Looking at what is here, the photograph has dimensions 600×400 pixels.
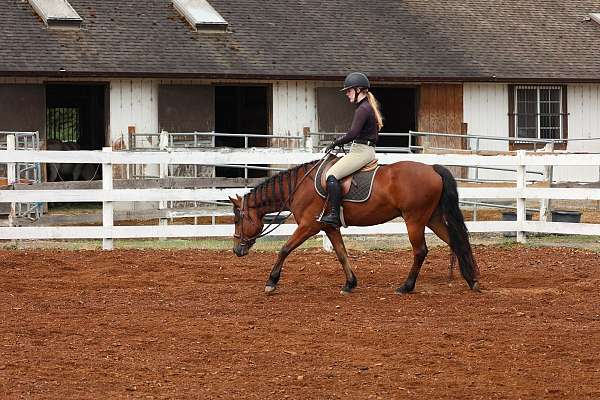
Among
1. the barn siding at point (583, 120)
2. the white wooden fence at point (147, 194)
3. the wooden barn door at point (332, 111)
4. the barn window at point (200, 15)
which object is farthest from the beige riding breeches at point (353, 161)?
the barn siding at point (583, 120)

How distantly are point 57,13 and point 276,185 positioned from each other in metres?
14.5

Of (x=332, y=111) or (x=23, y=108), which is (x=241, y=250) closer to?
(x=23, y=108)

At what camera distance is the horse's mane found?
1208cm

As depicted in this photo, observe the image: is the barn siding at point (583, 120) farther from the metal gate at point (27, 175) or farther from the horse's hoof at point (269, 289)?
the horse's hoof at point (269, 289)

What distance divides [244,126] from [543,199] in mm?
13138

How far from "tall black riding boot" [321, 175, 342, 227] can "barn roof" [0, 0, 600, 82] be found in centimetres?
1329

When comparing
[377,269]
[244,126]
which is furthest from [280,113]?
[377,269]

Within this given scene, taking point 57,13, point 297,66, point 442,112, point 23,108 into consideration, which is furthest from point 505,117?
point 23,108

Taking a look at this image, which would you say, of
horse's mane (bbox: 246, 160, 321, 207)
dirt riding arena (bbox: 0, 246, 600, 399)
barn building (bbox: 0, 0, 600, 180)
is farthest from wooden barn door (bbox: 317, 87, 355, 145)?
horse's mane (bbox: 246, 160, 321, 207)

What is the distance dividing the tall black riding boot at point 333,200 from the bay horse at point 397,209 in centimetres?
17

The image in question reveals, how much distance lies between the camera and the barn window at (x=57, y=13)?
82.4ft

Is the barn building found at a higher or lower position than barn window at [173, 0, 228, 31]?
lower

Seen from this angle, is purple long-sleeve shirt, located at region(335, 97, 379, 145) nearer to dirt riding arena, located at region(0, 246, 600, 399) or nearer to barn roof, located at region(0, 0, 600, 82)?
dirt riding arena, located at region(0, 246, 600, 399)

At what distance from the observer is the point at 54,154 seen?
15.7 meters
